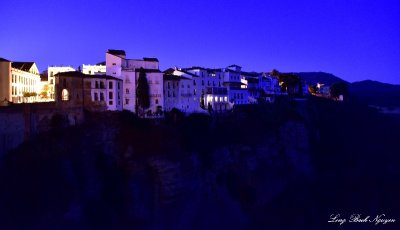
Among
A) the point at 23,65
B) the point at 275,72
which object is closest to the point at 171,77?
the point at 23,65

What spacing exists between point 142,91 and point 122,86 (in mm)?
1965

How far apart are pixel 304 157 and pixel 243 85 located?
1209 cm

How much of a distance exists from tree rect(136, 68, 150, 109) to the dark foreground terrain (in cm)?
246

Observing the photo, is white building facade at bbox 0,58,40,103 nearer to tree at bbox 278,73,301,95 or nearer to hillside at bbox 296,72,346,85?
tree at bbox 278,73,301,95

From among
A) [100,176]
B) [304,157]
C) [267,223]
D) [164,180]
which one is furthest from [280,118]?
[100,176]

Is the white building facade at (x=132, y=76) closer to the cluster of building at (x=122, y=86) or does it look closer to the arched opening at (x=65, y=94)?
the cluster of building at (x=122, y=86)

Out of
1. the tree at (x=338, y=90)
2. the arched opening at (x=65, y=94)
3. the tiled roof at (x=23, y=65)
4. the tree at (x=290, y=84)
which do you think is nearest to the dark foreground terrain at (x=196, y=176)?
the arched opening at (x=65, y=94)

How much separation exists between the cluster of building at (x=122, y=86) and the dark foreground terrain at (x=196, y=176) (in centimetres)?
211

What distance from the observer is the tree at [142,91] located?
4734cm

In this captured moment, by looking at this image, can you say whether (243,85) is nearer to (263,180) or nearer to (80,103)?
(263,180)

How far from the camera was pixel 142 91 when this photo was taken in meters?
47.4

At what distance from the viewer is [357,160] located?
6850 cm

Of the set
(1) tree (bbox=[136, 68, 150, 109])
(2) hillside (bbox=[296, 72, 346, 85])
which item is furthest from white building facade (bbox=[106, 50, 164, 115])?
(2) hillside (bbox=[296, 72, 346, 85])

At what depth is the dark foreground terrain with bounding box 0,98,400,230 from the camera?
127 ft
